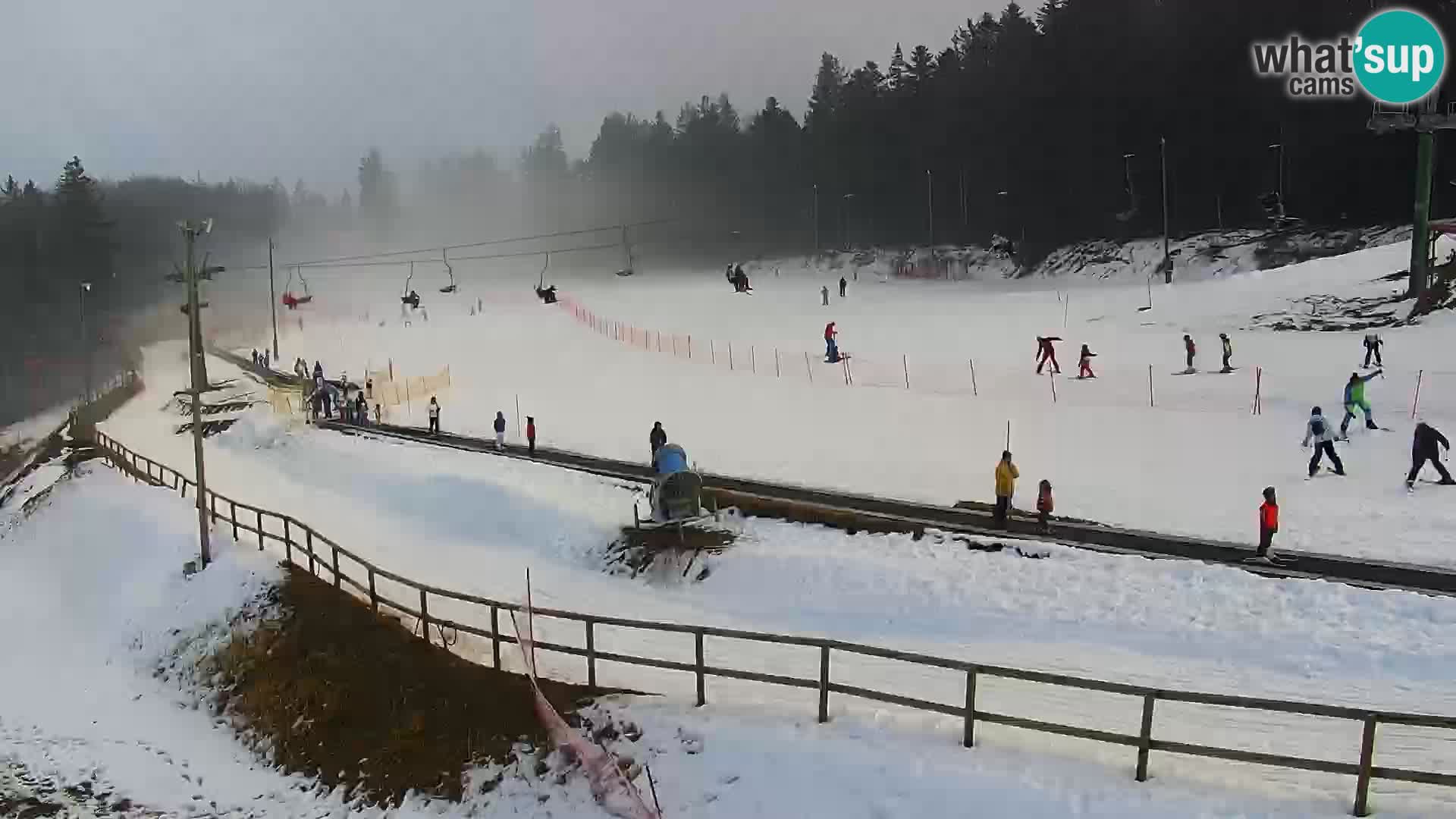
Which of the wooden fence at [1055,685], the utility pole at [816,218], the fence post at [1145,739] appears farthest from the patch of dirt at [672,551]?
the utility pole at [816,218]

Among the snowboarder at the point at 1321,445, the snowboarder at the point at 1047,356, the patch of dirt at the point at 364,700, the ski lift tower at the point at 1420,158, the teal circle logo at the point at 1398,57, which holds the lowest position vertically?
the patch of dirt at the point at 364,700

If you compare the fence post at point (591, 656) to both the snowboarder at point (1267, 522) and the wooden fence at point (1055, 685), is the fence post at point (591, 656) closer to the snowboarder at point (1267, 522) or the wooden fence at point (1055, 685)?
the wooden fence at point (1055, 685)

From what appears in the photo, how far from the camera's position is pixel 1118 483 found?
2434 cm

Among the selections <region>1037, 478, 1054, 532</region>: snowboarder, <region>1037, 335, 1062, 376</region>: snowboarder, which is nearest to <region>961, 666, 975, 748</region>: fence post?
<region>1037, 478, 1054, 532</region>: snowboarder

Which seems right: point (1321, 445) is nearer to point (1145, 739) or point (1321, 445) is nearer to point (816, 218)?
point (1145, 739)

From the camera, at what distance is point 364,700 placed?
1619 cm

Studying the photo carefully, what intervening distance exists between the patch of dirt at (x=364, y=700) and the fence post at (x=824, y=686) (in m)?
3.64

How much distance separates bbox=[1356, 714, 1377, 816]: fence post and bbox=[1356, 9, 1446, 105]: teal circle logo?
1840 inches

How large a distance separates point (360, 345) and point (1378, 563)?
76.8m

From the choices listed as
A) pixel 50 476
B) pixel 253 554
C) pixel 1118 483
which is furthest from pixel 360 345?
pixel 1118 483

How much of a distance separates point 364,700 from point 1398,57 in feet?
184

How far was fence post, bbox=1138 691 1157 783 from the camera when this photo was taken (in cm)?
1045

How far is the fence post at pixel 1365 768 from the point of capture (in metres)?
9.49

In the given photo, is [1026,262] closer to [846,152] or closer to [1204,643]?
[846,152]
